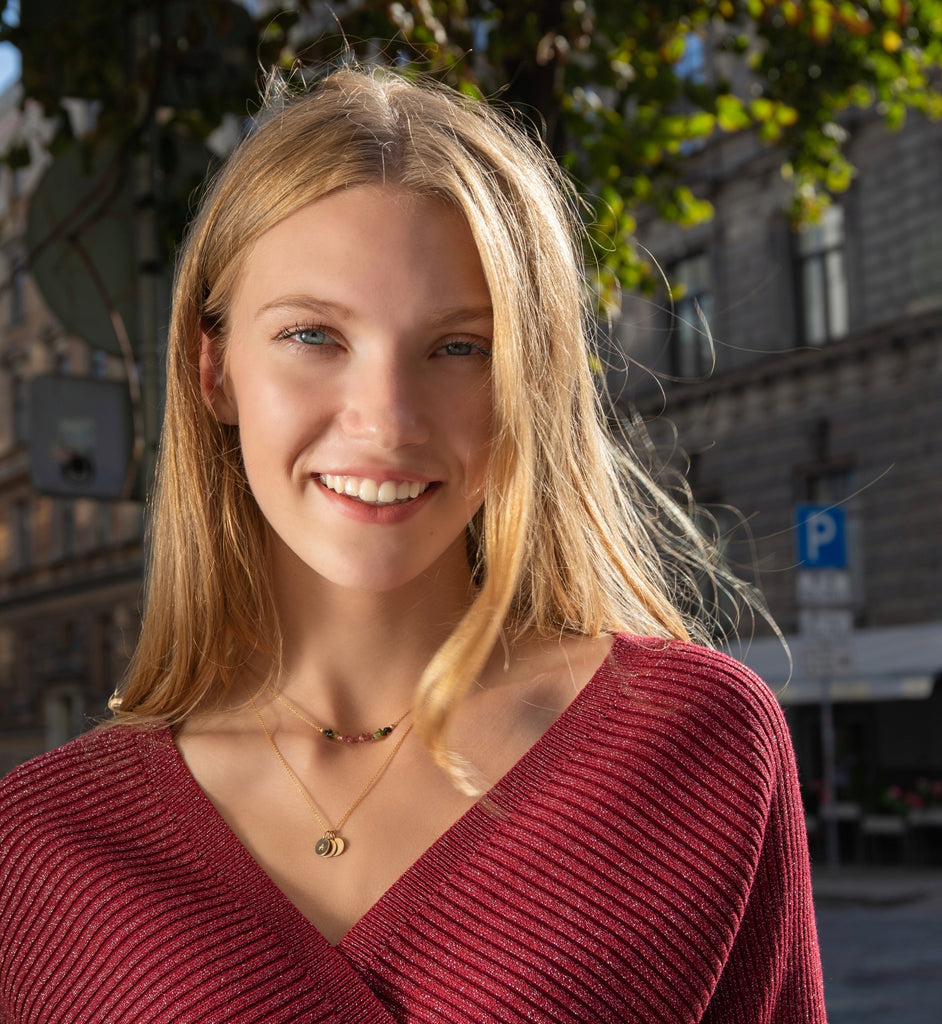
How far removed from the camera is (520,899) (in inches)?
69.0

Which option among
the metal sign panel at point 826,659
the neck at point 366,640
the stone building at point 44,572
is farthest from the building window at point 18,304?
the neck at point 366,640

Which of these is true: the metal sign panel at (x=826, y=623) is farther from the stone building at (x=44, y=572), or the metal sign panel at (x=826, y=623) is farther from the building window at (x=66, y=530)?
the building window at (x=66, y=530)

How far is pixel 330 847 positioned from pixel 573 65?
17.3ft

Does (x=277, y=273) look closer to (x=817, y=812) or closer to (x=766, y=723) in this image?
(x=766, y=723)

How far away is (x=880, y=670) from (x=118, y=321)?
15.8 meters

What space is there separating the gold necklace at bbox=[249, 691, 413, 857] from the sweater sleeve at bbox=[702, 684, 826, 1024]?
468mm

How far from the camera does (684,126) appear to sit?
693cm

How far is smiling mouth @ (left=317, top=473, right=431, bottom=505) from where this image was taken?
5.66 ft

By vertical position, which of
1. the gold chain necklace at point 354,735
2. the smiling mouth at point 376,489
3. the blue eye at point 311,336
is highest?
the blue eye at point 311,336

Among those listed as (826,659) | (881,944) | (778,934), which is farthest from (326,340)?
(826,659)

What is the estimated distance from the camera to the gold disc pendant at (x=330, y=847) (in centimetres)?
181

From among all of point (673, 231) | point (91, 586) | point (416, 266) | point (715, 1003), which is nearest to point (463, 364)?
point (416, 266)

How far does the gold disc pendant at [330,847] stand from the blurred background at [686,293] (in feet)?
2.50

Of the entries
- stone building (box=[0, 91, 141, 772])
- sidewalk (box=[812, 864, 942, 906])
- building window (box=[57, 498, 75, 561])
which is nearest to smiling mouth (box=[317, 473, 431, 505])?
sidewalk (box=[812, 864, 942, 906])
